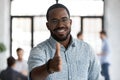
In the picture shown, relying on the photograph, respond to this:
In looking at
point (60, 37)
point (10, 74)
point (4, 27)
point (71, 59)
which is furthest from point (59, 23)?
point (4, 27)

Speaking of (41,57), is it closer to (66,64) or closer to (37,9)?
(66,64)

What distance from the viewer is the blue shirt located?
4.07 feet

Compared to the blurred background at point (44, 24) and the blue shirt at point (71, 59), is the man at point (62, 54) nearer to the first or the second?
the blue shirt at point (71, 59)

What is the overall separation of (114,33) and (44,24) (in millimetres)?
1442

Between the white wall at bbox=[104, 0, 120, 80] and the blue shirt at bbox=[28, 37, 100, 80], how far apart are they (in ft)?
16.9

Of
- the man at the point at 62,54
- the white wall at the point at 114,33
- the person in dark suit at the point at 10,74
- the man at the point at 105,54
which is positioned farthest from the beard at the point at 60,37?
the white wall at the point at 114,33

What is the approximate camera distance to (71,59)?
1.31 metres

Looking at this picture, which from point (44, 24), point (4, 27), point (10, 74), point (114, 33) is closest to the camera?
point (10, 74)

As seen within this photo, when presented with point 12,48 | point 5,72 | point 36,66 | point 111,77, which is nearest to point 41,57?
point 36,66

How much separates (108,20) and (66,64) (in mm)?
5344

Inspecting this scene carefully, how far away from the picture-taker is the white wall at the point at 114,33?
6.42 m

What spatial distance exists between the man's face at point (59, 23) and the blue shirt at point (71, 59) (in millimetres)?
38

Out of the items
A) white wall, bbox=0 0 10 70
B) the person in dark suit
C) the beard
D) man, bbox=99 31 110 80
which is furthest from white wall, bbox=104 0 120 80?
the beard

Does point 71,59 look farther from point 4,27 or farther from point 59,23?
point 4,27
